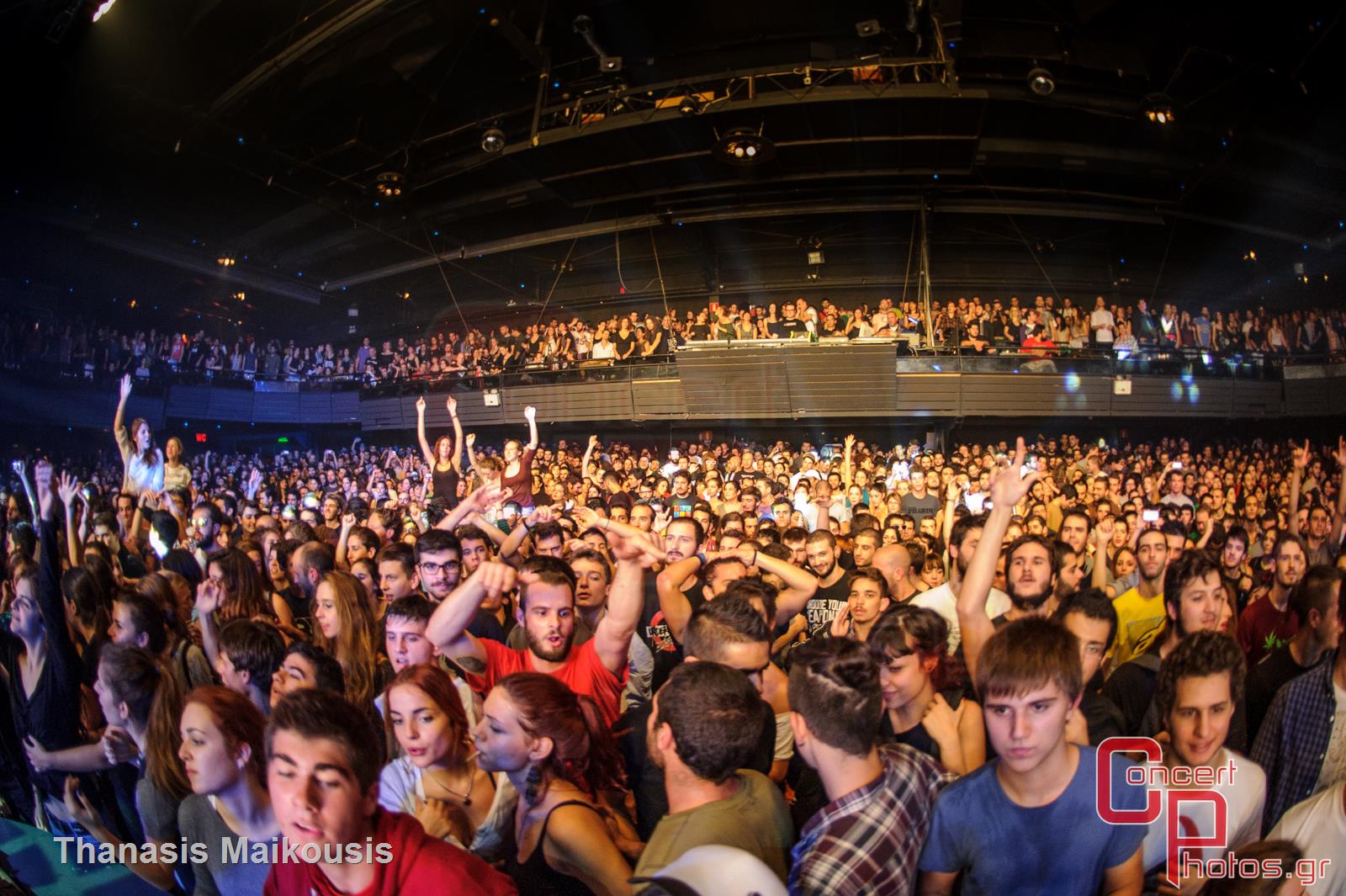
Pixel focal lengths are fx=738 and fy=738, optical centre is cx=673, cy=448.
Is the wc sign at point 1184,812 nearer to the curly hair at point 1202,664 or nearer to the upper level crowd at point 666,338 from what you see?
the curly hair at point 1202,664

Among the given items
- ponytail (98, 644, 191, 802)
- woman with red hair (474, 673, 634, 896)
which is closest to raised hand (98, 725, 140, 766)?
ponytail (98, 644, 191, 802)

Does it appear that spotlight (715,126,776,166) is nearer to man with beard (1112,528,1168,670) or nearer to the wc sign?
man with beard (1112,528,1168,670)

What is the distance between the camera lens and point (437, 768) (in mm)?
2424

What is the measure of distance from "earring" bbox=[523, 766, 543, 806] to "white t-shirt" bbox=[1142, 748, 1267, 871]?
5.61 feet

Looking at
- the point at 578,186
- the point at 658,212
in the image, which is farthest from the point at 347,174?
the point at 658,212

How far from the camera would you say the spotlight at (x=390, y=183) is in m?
12.5

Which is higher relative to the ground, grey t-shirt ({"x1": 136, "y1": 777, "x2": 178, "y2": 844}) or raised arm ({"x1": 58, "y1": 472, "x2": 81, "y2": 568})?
raised arm ({"x1": 58, "y1": 472, "x2": 81, "y2": 568})

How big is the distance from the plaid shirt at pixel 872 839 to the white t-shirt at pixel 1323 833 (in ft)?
3.20

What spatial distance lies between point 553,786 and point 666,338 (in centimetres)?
1296

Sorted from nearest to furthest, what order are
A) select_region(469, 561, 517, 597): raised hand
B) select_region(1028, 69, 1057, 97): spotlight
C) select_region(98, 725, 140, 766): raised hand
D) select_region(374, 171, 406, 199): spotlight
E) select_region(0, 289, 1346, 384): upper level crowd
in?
select_region(469, 561, 517, 597): raised hand, select_region(98, 725, 140, 766): raised hand, select_region(1028, 69, 1057, 97): spotlight, select_region(374, 171, 406, 199): spotlight, select_region(0, 289, 1346, 384): upper level crowd

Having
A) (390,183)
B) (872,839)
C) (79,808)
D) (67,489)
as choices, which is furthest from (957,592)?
(390,183)

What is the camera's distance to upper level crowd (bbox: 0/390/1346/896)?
6.27 feet

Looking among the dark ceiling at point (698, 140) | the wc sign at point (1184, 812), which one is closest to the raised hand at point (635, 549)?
the wc sign at point (1184, 812)

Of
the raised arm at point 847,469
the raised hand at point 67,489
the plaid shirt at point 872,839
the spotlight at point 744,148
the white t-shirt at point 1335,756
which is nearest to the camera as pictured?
the plaid shirt at point 872,839
